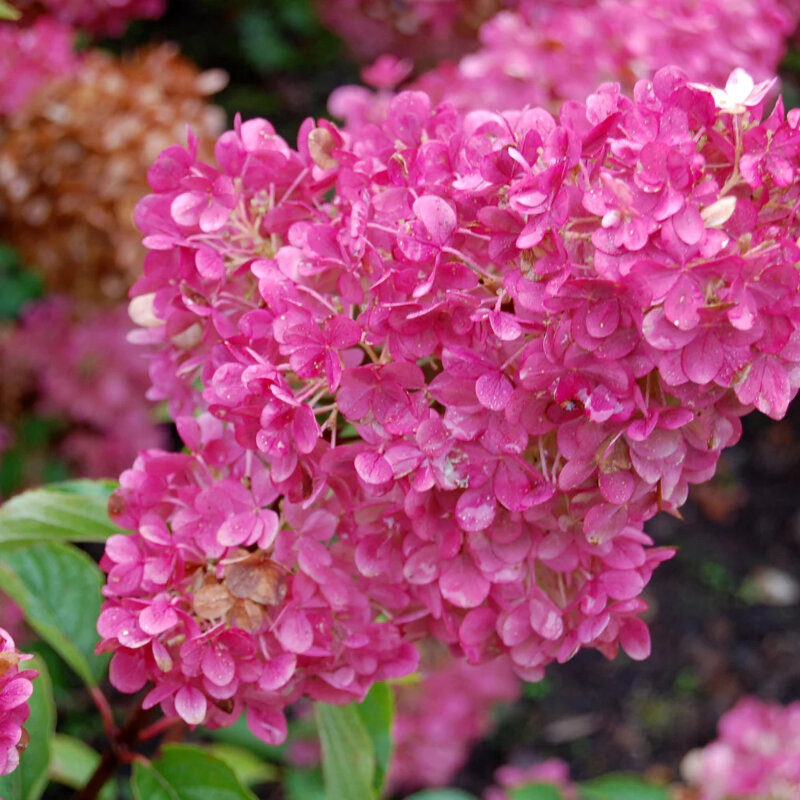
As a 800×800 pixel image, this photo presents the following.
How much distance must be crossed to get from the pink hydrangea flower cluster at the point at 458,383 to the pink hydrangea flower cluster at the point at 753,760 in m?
1.21

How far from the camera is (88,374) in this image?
2170 mm

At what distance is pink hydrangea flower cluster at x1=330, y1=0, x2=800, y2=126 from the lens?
177 centimetres

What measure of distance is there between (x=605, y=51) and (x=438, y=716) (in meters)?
1.50

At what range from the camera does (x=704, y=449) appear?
75 cm

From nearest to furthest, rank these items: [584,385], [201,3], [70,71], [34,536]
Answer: [584,385], [34,536], [70,71], [201,3]

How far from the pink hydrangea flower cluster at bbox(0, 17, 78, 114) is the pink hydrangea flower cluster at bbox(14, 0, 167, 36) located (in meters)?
0.26

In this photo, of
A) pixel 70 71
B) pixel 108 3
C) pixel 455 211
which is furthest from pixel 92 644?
pixel 108 3

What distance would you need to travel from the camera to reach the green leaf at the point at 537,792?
1.73 metres

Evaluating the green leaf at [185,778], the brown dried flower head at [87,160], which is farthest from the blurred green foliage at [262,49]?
the green leaf at [185,778]

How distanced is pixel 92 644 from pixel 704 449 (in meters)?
0.80

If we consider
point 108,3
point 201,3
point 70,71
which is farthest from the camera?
point 201,3

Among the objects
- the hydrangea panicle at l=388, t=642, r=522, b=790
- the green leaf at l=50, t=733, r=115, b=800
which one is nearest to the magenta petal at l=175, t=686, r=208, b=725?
the green leaf at l=50, t=733, r=115, b=800

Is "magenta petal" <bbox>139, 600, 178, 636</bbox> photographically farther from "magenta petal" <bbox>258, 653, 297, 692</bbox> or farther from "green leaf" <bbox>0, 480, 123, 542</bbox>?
"green leaf" <bbox>0, 480, 123, 542</bbox>

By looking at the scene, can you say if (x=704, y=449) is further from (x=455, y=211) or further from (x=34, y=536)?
(x=34, y=536)
